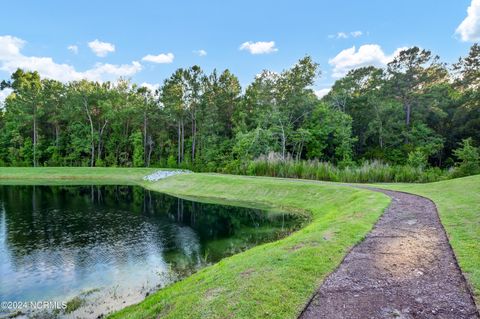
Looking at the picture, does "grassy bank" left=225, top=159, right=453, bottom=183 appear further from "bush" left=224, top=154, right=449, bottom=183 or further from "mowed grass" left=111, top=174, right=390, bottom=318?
"mowed grass" left=111, top=174, right=390, bottom=318

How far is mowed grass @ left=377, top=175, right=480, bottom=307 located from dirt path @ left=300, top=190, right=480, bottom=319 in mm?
144

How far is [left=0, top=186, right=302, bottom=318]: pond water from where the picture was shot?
7398mm

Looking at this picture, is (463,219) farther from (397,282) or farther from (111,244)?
(111,244)

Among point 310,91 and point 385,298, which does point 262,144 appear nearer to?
point 310,91

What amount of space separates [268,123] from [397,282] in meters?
30.4

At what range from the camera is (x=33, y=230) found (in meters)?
12.8

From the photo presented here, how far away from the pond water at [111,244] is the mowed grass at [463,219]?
535cm

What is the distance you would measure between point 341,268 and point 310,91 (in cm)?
3194

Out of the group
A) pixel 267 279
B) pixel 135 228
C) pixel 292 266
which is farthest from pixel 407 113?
pixel 267 279

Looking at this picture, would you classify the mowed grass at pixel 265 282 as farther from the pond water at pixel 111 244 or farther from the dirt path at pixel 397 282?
the pond water at pixel 111 244

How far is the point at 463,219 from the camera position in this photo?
27.9ft

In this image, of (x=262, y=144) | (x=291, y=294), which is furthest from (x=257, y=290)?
(x=262, y=144)

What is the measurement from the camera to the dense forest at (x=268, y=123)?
101 feet

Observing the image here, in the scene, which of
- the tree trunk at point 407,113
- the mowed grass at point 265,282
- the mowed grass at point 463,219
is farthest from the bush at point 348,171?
the mowed grass at point 265,282
